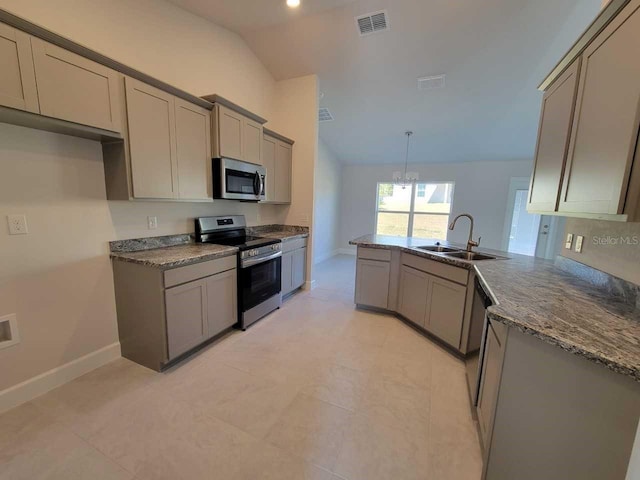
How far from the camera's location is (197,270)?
227 centimetres

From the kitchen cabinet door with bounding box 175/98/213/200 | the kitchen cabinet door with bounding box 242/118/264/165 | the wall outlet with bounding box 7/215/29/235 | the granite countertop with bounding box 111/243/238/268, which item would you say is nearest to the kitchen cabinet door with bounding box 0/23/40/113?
the wall outlet with bounding box 7/215/29/235

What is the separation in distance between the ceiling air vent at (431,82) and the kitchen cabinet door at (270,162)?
7.30 ft

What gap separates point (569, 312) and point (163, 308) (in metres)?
2.58

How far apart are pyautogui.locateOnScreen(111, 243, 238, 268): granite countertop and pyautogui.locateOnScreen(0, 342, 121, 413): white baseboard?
0.85 metres

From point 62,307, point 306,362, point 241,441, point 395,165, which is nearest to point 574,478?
point 241,441

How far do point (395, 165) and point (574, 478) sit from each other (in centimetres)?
618

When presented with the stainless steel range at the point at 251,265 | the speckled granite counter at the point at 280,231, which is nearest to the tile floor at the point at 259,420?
the stainless steel range at the point at 251,265

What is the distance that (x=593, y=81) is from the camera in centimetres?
129

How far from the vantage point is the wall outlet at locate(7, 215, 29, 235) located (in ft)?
5.49

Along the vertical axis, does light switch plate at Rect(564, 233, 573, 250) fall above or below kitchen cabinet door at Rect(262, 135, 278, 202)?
below

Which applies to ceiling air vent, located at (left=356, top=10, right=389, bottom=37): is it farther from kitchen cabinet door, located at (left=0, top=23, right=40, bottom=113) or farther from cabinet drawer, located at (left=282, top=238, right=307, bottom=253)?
kitchen cabinet door, located at (left=0, top=23, right=40, bottom=113)

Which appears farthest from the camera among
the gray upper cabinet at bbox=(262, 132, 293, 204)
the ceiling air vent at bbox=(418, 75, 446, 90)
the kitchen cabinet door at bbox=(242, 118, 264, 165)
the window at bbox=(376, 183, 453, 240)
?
the window at bbox=(376, 183, 453, 240)

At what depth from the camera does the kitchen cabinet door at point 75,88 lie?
153 centimetres

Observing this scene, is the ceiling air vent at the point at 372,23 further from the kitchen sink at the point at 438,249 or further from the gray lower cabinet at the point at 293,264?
the gray lower cabinet at the point at 293,264
